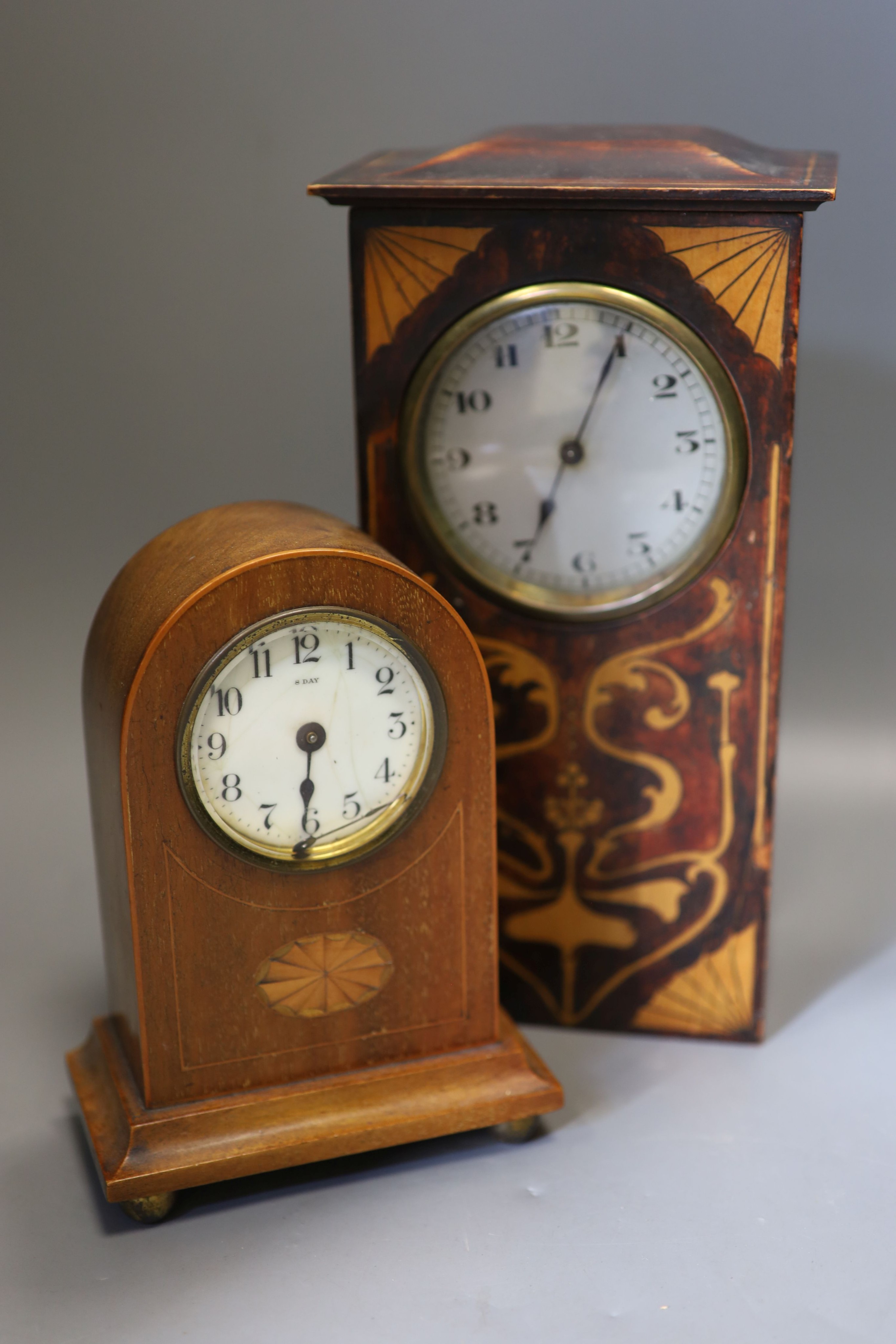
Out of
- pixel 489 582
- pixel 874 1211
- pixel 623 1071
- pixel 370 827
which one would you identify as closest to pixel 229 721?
pixel 370 827

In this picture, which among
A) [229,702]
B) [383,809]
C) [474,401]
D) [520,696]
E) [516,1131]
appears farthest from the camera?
[520,696]

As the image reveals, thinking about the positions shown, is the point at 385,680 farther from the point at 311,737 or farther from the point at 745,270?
the point at 745,270

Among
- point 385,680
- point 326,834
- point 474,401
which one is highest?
point 474,401

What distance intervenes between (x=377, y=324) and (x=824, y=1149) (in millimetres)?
1395

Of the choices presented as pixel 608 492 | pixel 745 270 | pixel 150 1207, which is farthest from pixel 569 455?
pixel 150 1207

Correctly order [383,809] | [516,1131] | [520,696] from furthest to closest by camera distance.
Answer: [520,696]
[516,1131]
[383,809]

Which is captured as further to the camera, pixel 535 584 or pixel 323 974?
pixel 535 584

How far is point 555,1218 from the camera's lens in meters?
2.12

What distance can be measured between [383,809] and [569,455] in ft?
2.07

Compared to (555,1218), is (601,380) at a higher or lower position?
higher

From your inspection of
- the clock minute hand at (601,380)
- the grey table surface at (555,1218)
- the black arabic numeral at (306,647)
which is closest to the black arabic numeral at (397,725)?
the black arabic numeral at (306,647)

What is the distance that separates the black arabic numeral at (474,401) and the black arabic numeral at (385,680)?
1.64 feet

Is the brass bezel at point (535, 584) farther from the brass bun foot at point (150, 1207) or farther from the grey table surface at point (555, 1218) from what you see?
the brass bun foot at point (150, 1207)

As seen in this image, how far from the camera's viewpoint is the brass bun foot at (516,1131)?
2.26 m
